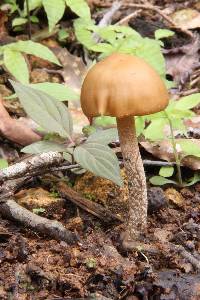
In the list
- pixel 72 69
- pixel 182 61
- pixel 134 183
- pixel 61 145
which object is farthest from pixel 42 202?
pixel 182 61

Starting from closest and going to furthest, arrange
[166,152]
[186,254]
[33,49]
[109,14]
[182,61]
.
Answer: [186,254] → [166,152] → [33,49] → [182,61] → [109,14]

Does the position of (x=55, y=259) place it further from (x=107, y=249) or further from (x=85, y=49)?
(x=85, y=49)

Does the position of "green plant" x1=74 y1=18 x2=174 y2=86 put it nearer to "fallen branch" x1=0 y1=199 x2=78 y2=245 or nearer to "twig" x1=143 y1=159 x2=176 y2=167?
"twig" x1=143 y1=159 x2=176 y2=167

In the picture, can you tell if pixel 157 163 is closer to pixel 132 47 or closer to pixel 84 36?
pixel 132 47

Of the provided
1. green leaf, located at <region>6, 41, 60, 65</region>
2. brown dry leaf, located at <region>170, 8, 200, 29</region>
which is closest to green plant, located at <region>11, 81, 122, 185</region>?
green leaf, located at <region>6, 41, 60, 65</region>

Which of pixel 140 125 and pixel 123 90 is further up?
pixel 123 90

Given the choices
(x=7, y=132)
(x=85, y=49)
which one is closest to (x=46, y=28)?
(x=85, y=49)

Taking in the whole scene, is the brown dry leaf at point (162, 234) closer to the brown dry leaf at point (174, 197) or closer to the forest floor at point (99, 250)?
the forest floor at point (99, 250)
